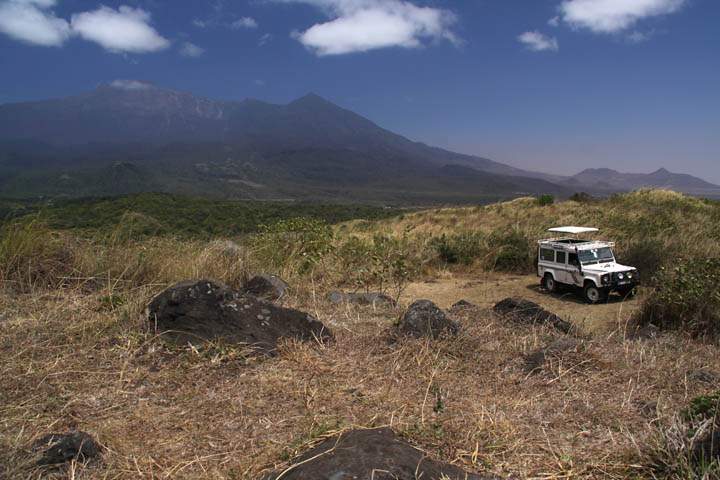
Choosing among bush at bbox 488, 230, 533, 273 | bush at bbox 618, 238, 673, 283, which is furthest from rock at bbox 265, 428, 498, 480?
bush at bbox 488, 230, 533, 273

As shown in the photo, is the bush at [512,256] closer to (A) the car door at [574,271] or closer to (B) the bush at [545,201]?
(A) the car door at [574,271]

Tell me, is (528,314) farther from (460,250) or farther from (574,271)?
(460,250)

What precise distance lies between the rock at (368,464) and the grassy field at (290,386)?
0.42 feet

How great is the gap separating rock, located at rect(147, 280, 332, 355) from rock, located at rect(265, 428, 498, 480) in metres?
1.49

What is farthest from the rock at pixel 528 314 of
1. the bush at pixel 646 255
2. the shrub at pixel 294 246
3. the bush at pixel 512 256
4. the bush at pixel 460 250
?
the bush at pixel 460 250

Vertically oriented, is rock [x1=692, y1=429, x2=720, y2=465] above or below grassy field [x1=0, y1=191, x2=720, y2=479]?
above

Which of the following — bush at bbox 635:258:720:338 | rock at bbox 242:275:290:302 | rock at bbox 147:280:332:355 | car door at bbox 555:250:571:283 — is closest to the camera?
rock at bbox 147:280:332:355

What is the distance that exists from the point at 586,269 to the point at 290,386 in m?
9.82

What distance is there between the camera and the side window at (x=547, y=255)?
12141mm

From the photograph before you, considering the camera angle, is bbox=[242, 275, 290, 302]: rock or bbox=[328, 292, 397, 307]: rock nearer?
bbox=[242, 275, 290, 302]: rock

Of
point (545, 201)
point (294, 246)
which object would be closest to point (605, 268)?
point (294, 246)

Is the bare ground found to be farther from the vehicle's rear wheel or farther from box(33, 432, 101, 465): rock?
the vehicle's rear wheel

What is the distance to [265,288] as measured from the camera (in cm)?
530

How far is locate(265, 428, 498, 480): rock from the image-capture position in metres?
1.89
